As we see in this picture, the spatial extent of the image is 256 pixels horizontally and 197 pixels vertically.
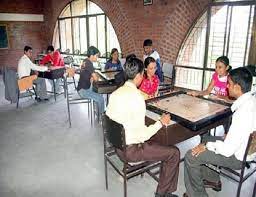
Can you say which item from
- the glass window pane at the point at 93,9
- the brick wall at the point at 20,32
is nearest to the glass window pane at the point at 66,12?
the glass window pane at the point at 93,9

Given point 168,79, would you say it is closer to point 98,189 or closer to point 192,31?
point 192,31

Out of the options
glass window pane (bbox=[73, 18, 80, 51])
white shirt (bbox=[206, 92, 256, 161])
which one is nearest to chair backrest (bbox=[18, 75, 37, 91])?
glass window pane (bbox=[73, 18, 80, 51])

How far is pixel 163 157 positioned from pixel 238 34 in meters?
3.19

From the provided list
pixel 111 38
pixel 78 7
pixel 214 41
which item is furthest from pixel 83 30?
pixel 214 41

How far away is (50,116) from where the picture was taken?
4.35 m

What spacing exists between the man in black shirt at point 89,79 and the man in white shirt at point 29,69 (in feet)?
5.41

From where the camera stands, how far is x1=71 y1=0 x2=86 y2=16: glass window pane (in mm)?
7443

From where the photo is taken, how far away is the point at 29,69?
16.1ft

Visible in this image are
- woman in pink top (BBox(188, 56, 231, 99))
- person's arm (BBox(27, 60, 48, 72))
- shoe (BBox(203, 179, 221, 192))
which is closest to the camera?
shoe (BBox(203, 179, 221, 192))

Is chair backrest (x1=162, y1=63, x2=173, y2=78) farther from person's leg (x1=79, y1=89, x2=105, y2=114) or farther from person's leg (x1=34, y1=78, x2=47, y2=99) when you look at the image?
person's leg (x1=34, y1=78, x2=47, y2=99)

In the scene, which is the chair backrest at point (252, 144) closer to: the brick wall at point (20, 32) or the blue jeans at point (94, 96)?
the blue jeans at point (94, 96)

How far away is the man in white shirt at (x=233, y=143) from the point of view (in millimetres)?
1726

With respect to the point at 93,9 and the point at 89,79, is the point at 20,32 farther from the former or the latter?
the point at 89,79

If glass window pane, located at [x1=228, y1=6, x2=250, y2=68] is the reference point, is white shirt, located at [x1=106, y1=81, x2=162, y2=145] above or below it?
below
